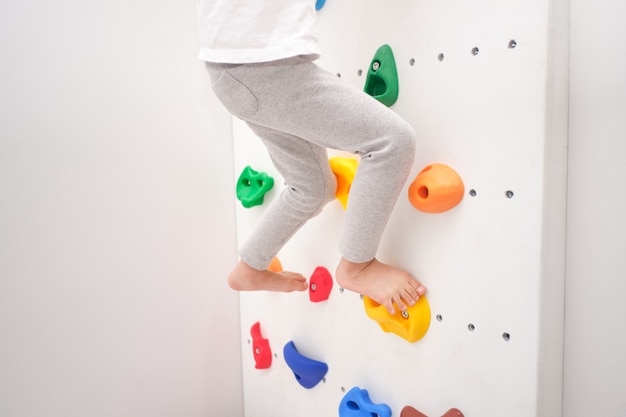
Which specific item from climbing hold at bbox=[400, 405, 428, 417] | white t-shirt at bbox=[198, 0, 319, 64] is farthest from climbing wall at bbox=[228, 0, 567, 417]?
white t-shirt at bbox=[198, 0, 319, 64]

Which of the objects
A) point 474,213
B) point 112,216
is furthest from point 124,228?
point 474,213

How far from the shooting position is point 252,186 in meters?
1.04

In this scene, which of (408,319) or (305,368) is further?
(305,368)

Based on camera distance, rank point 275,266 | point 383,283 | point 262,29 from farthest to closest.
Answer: point 275,266 < point 383,283 < point 262,29

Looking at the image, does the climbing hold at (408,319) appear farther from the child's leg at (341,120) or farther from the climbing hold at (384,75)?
the climbing hold at (384,75)

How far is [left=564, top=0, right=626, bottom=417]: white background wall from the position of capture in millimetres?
612

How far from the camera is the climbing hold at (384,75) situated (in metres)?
0.75

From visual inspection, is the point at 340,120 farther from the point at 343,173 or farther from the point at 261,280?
the point at 261,280

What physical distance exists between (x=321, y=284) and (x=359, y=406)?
222mm

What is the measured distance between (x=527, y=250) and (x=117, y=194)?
0.76m

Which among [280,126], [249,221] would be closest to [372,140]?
[280,126]

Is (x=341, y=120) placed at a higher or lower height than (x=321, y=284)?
higher

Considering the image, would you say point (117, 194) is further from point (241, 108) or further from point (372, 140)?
point (372, 140)

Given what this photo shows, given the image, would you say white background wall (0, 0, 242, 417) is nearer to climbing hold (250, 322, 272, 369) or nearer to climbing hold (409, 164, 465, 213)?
climbing hold (250, 322, 272, 369)
